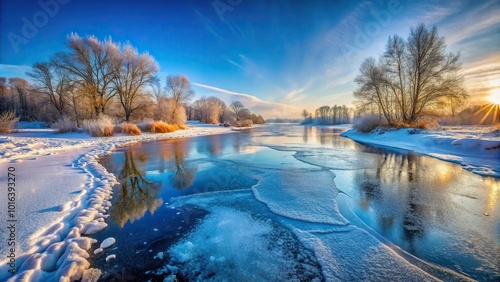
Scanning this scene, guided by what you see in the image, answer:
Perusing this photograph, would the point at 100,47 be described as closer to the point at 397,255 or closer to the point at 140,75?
the point at 140,75

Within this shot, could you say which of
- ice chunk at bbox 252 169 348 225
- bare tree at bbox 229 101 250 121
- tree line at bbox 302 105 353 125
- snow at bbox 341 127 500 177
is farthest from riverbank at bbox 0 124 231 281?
tree line at bbox 302 105 353 125

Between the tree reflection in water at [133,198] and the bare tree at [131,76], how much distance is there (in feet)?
67.4

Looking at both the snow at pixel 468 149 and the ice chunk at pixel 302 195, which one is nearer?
the ice chunk at pixel 302 195

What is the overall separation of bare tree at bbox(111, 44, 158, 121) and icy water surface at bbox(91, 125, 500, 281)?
20780mm

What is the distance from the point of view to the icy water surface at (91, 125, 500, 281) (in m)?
1.94

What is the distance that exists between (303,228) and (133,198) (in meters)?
3.50

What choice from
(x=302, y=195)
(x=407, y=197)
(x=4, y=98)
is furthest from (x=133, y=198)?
(x=4, y=98)

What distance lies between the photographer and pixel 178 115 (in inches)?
1117

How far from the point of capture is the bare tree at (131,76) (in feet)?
67.5

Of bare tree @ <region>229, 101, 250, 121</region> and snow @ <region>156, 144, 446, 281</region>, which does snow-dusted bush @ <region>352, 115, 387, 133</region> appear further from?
bare tree @ <region>229, 101, 250, 121</region>

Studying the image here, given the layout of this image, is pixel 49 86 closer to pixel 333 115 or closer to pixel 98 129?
pixel 98 129

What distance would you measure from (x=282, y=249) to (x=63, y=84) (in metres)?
33.4

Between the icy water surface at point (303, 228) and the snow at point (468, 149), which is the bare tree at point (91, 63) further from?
the snow at point (468, 149)

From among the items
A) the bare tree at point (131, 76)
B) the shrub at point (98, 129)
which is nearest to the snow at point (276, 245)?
the shrub at point (98, 129)
